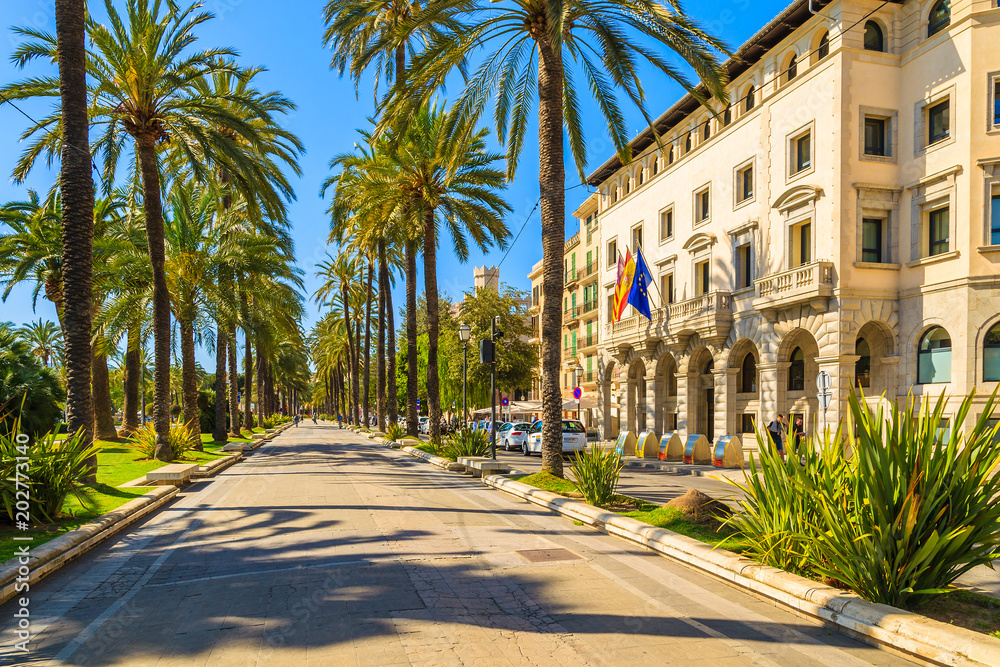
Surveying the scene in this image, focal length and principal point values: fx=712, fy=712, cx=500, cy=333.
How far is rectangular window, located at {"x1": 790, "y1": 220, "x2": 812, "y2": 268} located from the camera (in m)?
25.8

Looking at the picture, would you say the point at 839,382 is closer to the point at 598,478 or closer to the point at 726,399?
the point at 726,399

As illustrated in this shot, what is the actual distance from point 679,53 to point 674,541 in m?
10.4

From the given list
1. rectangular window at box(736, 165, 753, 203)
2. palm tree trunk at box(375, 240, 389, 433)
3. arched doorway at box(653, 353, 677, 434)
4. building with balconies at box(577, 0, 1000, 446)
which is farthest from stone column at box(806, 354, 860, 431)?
palm tree trunk at box(375, 240, 389, 433)

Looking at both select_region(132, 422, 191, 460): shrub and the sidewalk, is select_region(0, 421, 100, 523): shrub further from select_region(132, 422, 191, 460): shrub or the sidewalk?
select_region(132, 422, 191, 460): shrub

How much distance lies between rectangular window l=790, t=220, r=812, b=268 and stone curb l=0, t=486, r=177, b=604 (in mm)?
22385

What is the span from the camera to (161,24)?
20141 millimetres

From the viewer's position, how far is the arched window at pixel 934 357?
21.4 meters

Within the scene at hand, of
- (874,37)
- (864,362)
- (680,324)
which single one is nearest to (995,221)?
(864,362)

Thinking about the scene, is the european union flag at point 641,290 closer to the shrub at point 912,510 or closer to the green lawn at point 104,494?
the green lawn at point 104,494

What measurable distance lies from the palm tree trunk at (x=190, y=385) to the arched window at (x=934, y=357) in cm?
2402

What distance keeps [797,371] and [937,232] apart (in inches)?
281

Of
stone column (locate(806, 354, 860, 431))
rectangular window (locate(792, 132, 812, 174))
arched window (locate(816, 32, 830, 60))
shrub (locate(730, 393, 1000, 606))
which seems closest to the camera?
shrub (locate(730, 393, 1000, 606))

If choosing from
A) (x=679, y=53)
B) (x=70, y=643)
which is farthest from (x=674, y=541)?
(x=679, y=53)

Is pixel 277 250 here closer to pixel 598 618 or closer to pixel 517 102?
pixel 517 102
